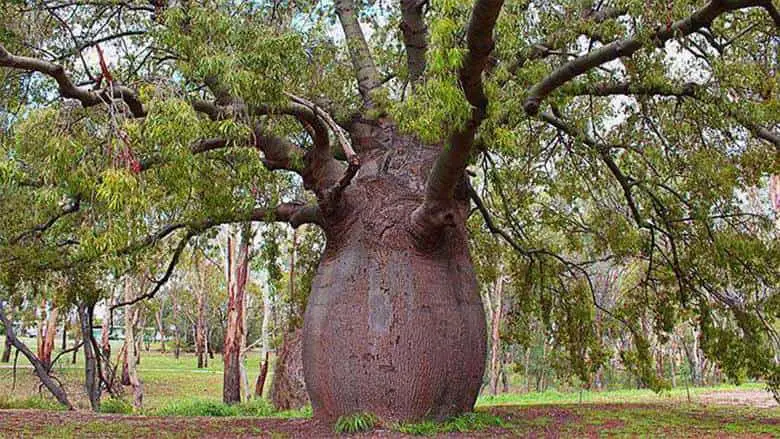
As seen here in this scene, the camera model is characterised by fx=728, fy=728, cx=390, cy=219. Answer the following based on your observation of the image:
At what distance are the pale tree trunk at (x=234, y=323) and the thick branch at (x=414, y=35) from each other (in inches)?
279

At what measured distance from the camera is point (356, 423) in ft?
20.5

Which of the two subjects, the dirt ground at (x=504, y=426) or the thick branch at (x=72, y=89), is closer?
the thick branch at (x=72, y=89)

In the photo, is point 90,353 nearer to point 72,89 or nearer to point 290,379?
point 290,379

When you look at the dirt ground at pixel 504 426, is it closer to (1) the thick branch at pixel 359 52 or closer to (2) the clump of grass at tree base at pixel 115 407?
(2) the clump of grass at tree base at pixel 115 407

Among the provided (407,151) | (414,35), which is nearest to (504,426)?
(407,151)

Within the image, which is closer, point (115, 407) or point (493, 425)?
point (493, 425)

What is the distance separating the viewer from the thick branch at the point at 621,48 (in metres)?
4.82

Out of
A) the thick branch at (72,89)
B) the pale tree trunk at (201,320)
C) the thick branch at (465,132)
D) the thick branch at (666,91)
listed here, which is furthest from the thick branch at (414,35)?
the pale tree trunk at (201,320)

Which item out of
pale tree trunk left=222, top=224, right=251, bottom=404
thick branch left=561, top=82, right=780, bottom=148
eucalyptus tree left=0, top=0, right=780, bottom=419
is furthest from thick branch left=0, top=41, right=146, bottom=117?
pale tree trunk left=222, top=224, right=251, bottom=404

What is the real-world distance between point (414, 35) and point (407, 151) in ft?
3.93

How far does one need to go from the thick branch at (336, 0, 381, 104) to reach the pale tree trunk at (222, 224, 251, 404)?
638 cm

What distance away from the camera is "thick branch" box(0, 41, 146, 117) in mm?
5047

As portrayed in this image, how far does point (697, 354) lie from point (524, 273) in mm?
19857

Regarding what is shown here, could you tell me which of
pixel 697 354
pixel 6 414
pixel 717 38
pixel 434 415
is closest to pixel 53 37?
pixel 6 414
